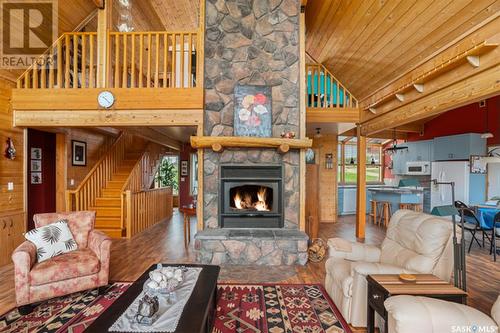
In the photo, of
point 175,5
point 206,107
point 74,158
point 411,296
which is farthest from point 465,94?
point 74,158

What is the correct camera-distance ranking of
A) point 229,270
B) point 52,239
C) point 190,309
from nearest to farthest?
point 190,309 → point 52,239 → point 229,270

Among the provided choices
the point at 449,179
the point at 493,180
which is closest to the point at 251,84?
the point at 449,179

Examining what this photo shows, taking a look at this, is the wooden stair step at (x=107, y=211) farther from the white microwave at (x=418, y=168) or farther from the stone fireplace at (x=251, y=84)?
the white microwave at (x=418, y=168)

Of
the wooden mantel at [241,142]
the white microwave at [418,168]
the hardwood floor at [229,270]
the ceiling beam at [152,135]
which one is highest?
the ceiling beam at [152,135]

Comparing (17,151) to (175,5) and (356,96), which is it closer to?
(175,5)

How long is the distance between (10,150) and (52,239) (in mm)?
2030

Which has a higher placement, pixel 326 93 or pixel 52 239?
pixel 326 93

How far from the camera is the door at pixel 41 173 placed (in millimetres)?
4531

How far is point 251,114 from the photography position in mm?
4098

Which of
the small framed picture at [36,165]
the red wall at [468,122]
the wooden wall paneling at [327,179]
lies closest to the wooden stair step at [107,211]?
the small framed picture at [36,165]

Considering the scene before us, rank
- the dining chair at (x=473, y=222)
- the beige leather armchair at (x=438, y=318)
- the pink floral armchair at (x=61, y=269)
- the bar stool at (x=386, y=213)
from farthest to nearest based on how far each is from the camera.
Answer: the bar stool at (x=386, y=213) < the dining chair at (x=473, y=222) < the pink floral armchair at (x=61, y=269) < the beige leather armchair at (x=438, y=318)

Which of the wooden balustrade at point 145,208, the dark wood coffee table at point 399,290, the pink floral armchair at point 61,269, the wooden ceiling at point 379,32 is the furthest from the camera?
the wooden balustrade at point 145,208

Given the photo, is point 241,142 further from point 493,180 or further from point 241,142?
point 493,180

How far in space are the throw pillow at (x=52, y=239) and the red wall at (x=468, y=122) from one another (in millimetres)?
8026
